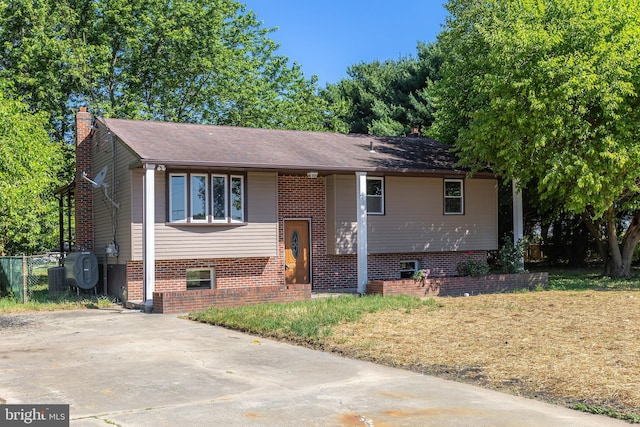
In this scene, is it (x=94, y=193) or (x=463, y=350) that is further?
(x=94, y=193)

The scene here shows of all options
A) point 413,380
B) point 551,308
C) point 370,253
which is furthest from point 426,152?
point 413,380

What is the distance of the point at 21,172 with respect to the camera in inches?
707

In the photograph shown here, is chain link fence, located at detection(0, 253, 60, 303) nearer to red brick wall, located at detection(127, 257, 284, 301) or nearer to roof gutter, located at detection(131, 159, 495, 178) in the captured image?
red brick wall, located at detection(127, 257, 284, 301)

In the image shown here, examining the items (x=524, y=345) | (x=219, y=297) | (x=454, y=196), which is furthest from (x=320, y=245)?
(x=524, y=345)

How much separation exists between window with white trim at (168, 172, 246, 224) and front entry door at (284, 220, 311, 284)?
7.71ft

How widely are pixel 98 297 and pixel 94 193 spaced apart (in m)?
4.21

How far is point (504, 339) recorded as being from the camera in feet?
36.9

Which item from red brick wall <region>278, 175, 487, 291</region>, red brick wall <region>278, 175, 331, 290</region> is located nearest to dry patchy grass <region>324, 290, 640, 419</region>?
red brick wall <region>278, 175, 487, 291</region>

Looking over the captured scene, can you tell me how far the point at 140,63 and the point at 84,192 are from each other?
13.6 m

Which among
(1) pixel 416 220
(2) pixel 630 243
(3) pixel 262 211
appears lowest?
(2) pixel 630 243

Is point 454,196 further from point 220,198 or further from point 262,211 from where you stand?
point 220,198

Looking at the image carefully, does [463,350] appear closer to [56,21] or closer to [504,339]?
[504,339]

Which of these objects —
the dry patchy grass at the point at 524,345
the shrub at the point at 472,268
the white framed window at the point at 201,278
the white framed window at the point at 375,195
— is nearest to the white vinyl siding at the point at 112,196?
the white framed window at the point at 201,278

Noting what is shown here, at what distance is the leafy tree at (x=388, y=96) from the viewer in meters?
41.2
